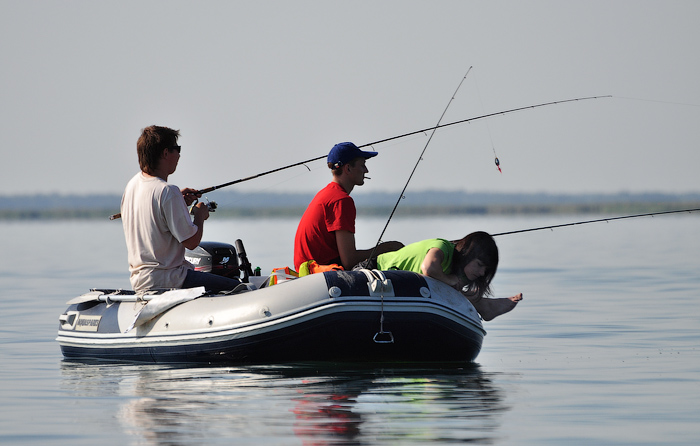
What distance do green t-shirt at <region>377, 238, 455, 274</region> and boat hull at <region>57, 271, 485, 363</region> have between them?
0.56 feet

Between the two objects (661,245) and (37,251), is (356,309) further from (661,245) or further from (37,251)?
(37,251)

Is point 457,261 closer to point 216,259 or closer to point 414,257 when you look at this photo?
point 414,257

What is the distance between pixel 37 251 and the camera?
1070 inches

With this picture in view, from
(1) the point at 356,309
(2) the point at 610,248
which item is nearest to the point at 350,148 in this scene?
(1) the point at 356,309

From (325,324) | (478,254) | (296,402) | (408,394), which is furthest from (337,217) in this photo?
(296,402)

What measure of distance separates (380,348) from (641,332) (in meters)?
3.29

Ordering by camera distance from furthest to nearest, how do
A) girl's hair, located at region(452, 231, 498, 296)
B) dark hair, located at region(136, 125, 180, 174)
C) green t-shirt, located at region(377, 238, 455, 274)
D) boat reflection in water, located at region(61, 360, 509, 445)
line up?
dark hair, located at region(136, 125, 180, 174), green t-shirt, located at region(377, 238, 455, 274), girl's hair, located at region(452, 231, 498, 296), boat reflection in water, located at region(61, 360, 509, 445)

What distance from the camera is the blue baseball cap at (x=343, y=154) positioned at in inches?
285

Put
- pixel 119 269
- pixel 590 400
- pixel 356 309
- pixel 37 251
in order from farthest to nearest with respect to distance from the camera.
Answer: pixel 37 251
pixel 119 269
pixel 356 309
pixel 590 400

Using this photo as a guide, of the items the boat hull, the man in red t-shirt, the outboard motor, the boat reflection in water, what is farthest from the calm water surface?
the outboard motor

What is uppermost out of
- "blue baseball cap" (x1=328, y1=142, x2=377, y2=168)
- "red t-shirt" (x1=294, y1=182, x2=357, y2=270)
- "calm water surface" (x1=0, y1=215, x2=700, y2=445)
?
"blue baseball cap" (x1=328, y1=142, x2=377, y2=168)

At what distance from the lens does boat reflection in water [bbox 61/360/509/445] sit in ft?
16.5

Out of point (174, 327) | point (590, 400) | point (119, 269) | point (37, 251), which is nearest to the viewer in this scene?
point (590, 400)

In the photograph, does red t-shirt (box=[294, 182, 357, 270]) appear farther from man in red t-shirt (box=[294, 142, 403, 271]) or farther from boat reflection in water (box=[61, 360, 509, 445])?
boat reflection in water (box=[61, 360, 509, 445])
